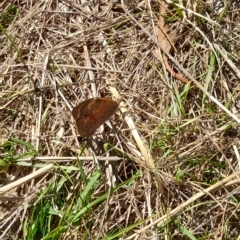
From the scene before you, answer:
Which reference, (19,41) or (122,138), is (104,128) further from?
(19,41)

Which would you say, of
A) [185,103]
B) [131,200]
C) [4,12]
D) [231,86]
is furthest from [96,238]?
[4,12]

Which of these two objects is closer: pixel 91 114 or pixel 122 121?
pixel 91 114

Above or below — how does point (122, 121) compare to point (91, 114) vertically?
below
